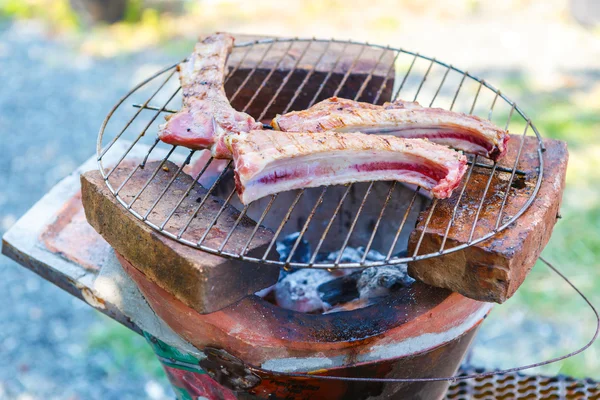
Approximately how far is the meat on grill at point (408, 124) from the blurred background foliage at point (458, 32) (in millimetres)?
2842

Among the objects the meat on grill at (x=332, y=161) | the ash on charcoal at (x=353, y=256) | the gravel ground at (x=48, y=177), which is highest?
the meat on grill at (x=332, y=161)

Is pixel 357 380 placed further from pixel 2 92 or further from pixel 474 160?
pixel 2 92

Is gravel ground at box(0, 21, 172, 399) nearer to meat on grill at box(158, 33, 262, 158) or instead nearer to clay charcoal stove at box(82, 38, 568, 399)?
clay charcoal stove at box(82, 38, 568, 399)

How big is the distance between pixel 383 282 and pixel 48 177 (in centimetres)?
435

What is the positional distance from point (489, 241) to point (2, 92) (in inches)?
274

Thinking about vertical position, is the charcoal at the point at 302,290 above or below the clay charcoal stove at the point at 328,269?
below

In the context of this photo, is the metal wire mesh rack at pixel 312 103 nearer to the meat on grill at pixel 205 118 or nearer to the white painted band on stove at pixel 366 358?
the meat on grill at pixel 205 118

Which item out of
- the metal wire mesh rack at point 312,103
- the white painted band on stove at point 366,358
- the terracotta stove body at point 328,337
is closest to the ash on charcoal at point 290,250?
the metal wire mesh rack at point 312,103

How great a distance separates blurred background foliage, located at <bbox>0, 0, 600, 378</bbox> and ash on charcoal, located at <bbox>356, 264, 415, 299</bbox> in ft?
9.22

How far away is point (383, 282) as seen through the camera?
8.66ft

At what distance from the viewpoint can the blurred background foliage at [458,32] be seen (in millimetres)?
5977

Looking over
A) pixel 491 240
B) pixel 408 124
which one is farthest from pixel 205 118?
pixel 491 240

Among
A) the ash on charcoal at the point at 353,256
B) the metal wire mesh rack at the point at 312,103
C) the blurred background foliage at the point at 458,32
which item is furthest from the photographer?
the blurred background foliage at the point at 458,32

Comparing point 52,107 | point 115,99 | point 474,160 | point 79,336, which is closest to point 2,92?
point 52,107
